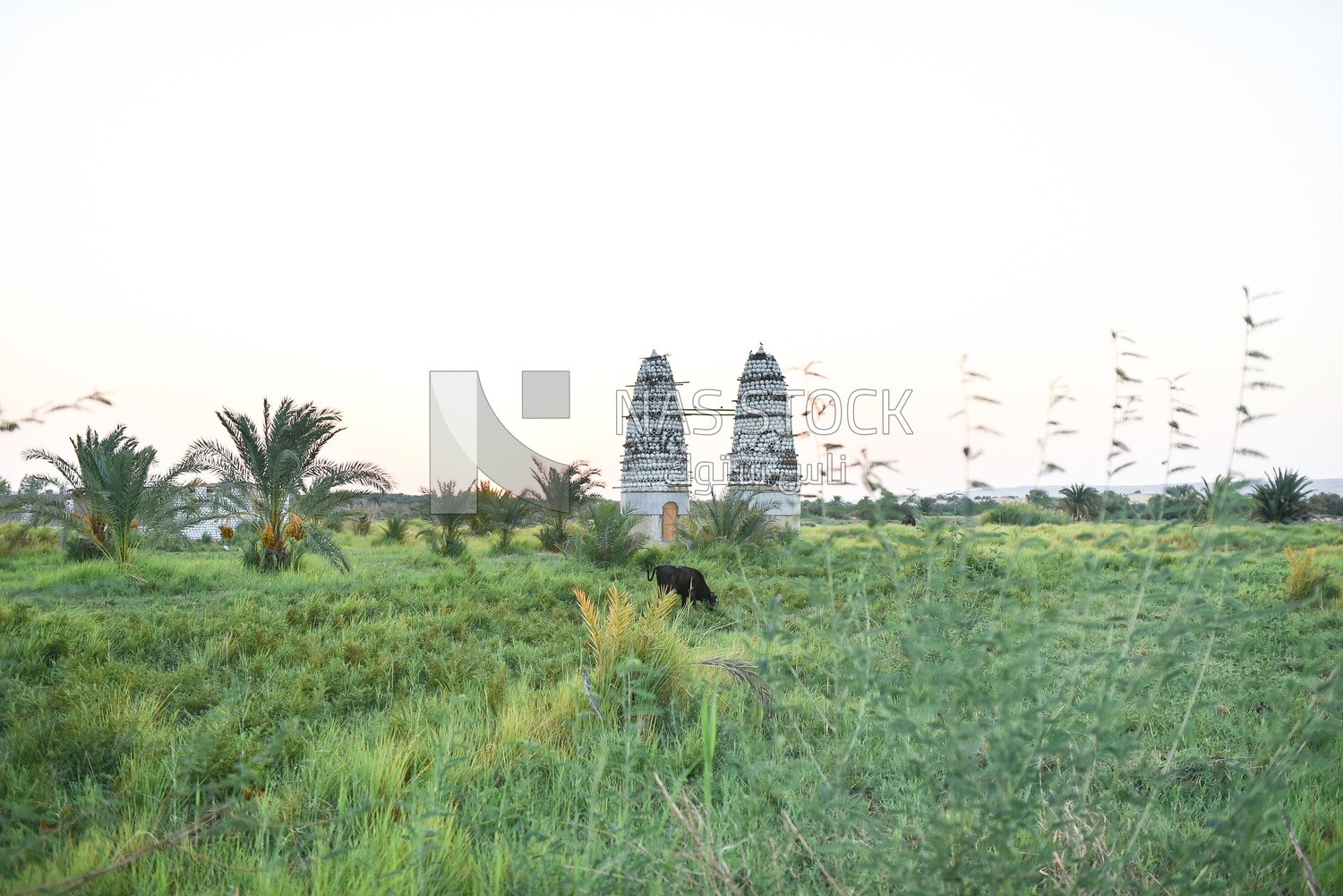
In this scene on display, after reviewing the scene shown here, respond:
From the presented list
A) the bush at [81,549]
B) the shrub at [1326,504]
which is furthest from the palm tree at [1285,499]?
the bush at [81,549]

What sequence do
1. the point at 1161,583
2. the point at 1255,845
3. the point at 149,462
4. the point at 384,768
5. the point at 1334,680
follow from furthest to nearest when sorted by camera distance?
the point at 149,462, the point at 384,768, the point at 1255,845, the point at 1161,583, the point at 1334,680

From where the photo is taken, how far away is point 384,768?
3.66 metres

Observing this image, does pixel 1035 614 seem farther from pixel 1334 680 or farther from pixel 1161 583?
pixel 1334 680

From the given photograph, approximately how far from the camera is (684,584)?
1067 cm

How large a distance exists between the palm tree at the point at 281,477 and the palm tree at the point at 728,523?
24.8ft

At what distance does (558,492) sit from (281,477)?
829 centimetres

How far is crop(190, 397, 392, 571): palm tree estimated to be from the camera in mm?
13305

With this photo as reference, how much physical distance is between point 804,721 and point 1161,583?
2614 mm

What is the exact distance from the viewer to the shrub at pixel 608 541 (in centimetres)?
1501

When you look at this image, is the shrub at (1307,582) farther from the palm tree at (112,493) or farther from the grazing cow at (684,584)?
the palm tree at (112,493)

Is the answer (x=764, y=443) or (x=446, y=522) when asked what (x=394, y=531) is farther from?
(x=764, y=443)

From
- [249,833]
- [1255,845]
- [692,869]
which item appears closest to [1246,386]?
[1255,845]

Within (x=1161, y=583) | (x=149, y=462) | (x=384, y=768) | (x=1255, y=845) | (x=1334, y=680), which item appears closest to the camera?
(x=1334, y=680)

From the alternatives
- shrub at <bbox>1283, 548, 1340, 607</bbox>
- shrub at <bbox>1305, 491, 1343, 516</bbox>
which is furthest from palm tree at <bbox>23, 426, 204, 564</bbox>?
shrub at <bbox>1305, 491, 1343, 516</bbox>
